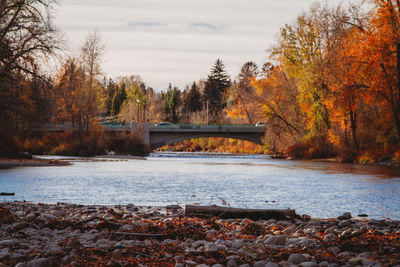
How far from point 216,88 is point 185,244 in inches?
3943

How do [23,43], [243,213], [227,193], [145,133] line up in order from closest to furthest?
[243,213] → [227,193] → [23,43] → [145,133]

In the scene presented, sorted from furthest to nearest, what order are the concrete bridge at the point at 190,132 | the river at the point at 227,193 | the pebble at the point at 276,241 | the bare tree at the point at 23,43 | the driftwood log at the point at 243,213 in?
1. the concrete bridge at the point at 190,132
2. the bare tree at the point at 23,43
3. the river at the point at 227,193
4. the driftwood log at the point at 243,213
5. the pebble at the point at 276,241

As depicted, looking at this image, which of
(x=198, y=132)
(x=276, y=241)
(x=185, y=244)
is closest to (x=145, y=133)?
(x=198, y=132)

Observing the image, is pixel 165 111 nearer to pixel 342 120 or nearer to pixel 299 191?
pixel 342 120

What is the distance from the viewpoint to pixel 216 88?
106500 millimetres

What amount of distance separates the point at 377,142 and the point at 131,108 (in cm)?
6972

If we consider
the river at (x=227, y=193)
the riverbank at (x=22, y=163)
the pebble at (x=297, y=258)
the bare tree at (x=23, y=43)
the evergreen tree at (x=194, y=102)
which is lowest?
the river at (x=227, y=193)

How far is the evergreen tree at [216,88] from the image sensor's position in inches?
4171

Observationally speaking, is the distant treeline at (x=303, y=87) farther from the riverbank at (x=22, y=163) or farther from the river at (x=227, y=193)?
the river at (x=227, y=193)

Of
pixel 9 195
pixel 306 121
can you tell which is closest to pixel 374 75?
pixel 306 121

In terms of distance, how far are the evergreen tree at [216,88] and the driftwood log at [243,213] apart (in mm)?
93470

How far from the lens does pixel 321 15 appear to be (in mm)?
40844

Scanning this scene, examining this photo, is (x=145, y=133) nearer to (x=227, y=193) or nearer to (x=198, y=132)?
(x=198, y=132)

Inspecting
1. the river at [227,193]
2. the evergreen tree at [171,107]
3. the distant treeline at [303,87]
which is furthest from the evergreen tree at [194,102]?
the river at [227,193]
